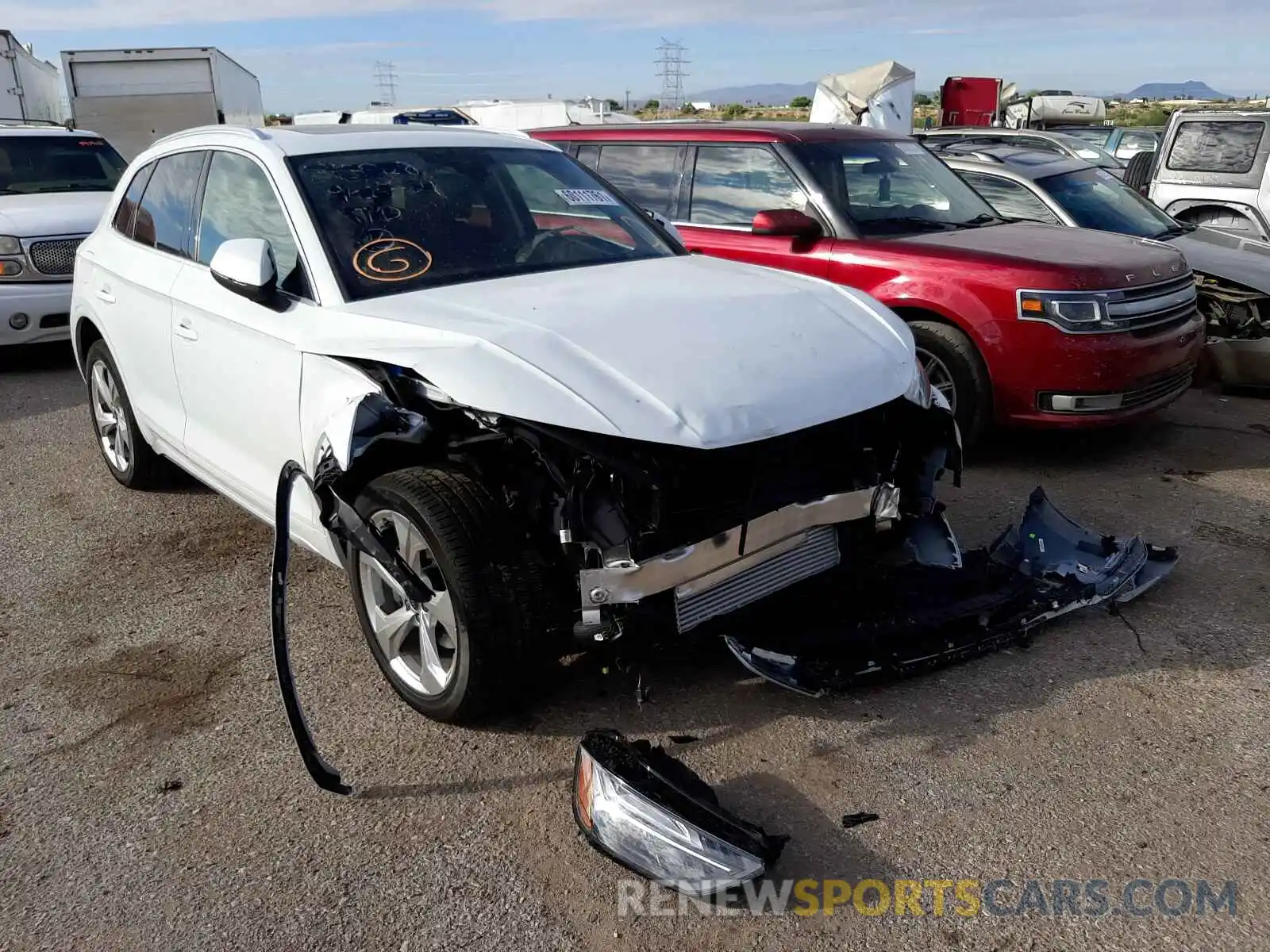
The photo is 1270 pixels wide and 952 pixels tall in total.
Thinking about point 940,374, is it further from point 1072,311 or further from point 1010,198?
point 1010,198

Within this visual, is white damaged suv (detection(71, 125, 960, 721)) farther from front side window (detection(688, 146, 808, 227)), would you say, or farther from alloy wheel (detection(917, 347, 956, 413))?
front side window (detection(688, 146, 808, 227))

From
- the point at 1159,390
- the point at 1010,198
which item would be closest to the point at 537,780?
the point at 1159,390

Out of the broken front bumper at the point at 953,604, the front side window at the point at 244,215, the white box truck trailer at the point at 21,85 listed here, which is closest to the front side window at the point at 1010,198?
the broken front bumper at the point at 953,604

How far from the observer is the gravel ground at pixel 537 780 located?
2543 mm

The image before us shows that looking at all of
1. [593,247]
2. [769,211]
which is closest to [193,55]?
[769,211]

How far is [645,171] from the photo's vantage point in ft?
23.0

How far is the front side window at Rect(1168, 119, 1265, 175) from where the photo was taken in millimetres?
10461

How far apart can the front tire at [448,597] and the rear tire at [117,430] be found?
244 centimetres

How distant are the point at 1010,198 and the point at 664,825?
6807mm

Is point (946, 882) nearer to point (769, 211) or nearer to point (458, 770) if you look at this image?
point (458, 770)

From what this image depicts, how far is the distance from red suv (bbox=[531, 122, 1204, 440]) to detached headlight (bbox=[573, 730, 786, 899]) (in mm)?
3503

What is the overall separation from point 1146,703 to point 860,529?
1.07 metres

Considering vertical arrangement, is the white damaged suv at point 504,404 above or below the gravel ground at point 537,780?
above

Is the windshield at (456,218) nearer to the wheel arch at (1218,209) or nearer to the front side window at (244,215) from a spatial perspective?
the front side window at (244,215)
